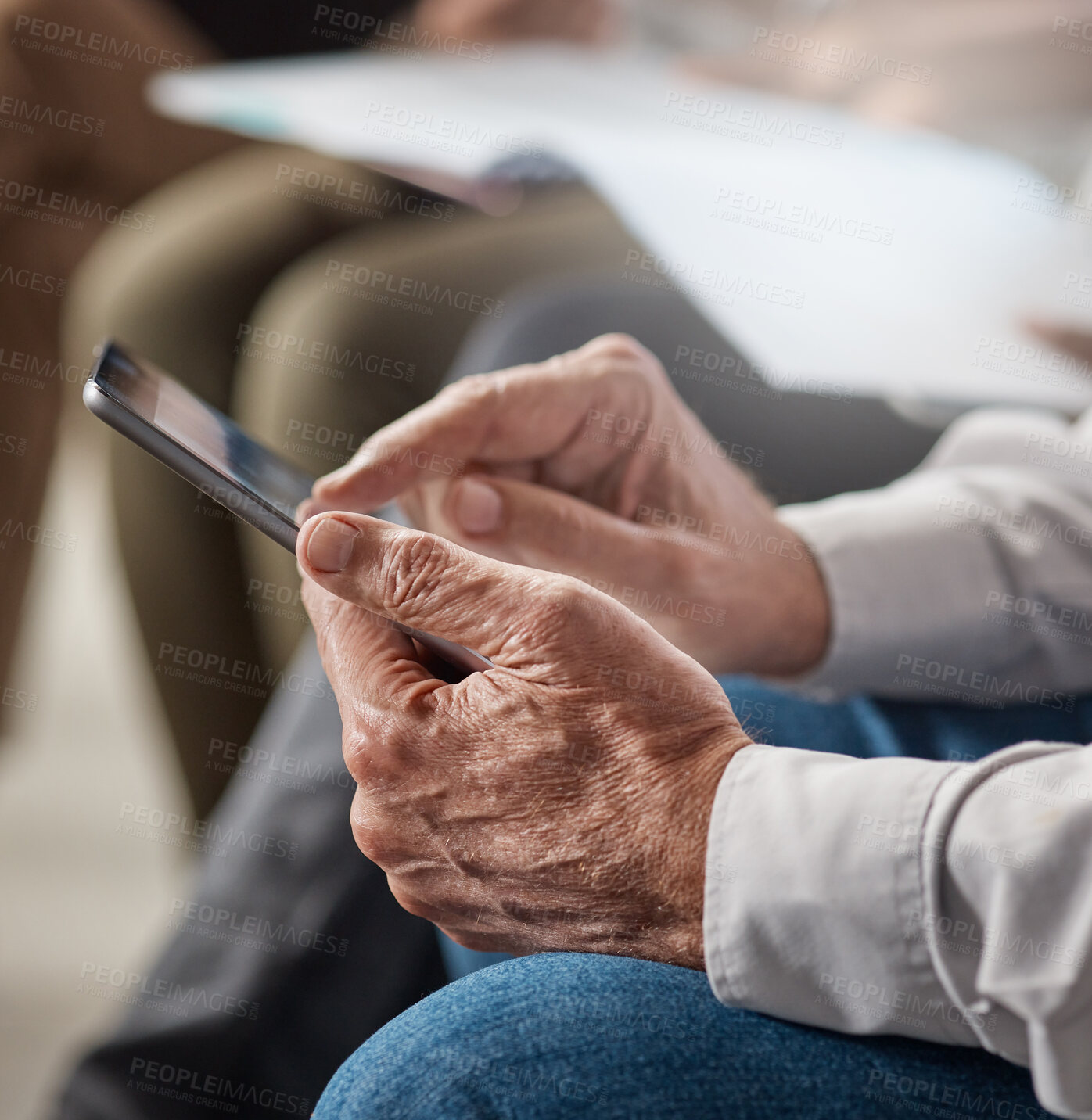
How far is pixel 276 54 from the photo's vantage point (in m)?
1.53

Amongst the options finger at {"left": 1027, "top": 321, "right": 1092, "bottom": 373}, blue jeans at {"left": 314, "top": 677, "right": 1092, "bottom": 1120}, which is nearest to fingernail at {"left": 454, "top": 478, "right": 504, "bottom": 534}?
blue jeans at {"left": 314, "top": 677, "right": 1092, "bottom": 1120}

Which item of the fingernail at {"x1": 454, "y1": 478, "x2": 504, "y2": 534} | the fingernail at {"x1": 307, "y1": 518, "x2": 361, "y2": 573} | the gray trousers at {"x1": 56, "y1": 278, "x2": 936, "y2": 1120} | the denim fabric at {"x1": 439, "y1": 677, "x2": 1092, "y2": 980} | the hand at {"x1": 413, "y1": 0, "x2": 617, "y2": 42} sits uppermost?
the hand at {"x1": 413, "y1": 0, "x2": 617, "y2": 42}

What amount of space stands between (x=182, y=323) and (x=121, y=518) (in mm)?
→ 189

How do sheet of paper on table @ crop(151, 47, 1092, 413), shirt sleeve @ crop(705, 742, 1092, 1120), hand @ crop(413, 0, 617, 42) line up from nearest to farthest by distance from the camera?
shirt sleeve @ crop(705, 742, 1092, 1120)
sheet of paper on table @ crop(151, 47, 1092, 413)
hand @ crop(413, 0, 617, 42)

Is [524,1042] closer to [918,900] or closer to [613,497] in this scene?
[918,900]

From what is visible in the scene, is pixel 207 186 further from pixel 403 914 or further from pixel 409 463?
pixel 403 914

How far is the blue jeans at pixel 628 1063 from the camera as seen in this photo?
30 cm

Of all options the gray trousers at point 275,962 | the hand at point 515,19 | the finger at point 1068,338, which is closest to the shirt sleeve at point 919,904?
the gray trousers at point 275,962

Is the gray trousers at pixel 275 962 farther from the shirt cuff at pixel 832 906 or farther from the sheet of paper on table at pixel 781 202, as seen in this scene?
the sheet of paper on table at pixel 781 202

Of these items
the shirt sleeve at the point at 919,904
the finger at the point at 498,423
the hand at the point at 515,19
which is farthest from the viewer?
the hand at the point at 515,19

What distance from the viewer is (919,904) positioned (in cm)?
32

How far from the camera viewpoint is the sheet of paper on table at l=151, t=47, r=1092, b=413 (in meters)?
0.83

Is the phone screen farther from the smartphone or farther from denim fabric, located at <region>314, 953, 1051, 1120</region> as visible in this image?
denim fabric, located at <region>314, 953, 1051, 1120</region>

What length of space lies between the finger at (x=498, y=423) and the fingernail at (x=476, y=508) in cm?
2
